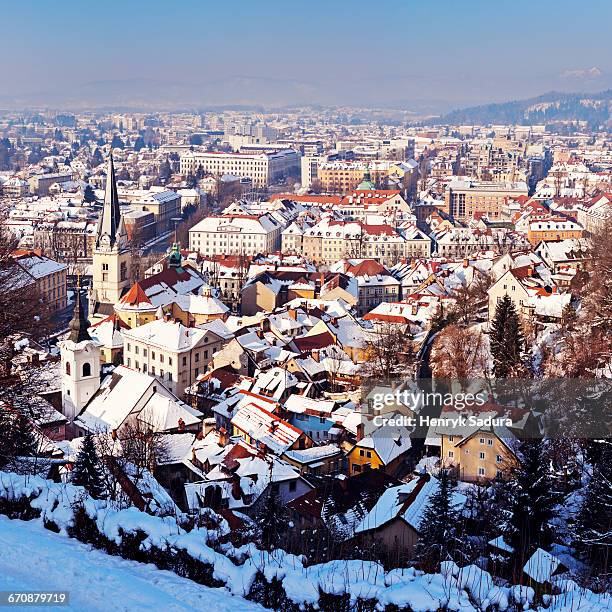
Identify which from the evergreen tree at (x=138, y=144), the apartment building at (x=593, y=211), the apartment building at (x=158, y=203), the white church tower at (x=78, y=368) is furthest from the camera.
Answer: the evergreen tree at (x=138, y=144)

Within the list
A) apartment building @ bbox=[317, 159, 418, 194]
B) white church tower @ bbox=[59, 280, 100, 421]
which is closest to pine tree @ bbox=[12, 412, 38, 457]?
white church tower @ bbox=[59, 280, 100, 421]

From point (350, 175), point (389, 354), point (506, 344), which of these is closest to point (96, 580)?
point (506, 344)

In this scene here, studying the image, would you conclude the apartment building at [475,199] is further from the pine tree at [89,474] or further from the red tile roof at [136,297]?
the pine tree at [89,474]

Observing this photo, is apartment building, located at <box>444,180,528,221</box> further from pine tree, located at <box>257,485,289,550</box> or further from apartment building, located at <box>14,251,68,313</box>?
pine tree, located at <box>257,485,289,550</box>

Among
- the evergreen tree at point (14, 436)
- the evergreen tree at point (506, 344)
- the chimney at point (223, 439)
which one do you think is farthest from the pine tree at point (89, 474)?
the evergreen tree at point (506, 344)

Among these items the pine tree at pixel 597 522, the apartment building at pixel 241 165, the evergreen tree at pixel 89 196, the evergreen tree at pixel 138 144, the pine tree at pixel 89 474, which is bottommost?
the pine tree at pixel 597 522

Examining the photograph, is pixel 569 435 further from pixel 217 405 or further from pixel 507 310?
pixel 217 405

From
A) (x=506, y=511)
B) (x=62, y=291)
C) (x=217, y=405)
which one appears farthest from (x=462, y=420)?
(x=62, y=291)
